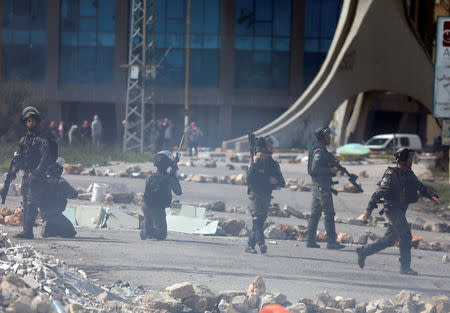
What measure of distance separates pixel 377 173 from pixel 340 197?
21.1 ft

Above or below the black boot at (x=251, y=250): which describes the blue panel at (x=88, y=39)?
above

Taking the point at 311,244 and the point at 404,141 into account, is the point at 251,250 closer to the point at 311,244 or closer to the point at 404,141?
the point at 311,244

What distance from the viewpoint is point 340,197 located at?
19.0 meters

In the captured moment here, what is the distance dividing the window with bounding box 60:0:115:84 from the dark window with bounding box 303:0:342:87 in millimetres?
14650

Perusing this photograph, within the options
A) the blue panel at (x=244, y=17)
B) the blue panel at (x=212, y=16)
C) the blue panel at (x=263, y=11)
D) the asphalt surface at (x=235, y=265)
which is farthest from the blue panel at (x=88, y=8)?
the asphalt surface at (x=235, y=265)

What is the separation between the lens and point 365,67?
38.0 m

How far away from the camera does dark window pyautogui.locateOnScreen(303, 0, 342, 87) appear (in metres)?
52.6

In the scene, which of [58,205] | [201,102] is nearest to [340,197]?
[58,205]

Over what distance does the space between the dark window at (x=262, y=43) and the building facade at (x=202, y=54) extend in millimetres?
75

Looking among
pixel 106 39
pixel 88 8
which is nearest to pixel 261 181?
pixel 106 39

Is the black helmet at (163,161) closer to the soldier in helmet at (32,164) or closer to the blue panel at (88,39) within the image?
the soldier in helmet at (32,164)

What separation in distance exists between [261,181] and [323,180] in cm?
124

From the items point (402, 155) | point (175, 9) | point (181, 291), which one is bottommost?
point (181, 291)

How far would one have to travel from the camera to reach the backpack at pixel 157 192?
10.3 m
